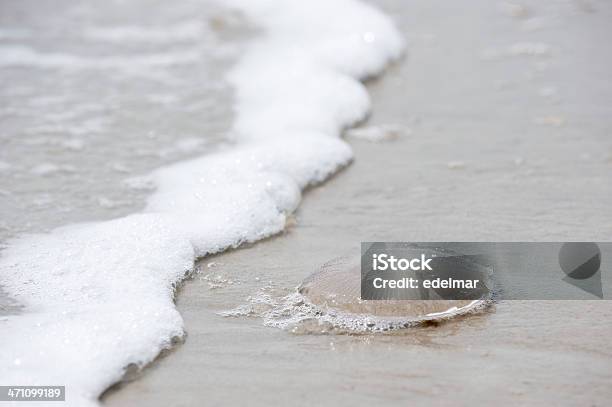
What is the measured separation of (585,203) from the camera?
348cm

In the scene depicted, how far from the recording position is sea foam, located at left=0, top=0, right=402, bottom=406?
2557 mm

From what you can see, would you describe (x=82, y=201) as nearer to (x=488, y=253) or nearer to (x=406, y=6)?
(x=488, y=253)

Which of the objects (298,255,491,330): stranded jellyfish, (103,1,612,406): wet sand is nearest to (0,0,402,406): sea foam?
(103,1,612,406): wet sand

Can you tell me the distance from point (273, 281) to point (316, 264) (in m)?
0.19

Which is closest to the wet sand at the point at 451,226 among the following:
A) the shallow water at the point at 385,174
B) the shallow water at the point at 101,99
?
the shallow water at the point at 385,174

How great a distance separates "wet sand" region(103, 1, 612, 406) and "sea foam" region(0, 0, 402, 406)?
95mm

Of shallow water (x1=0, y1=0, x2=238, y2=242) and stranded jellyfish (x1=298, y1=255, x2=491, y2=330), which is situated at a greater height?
shallow water (x1=0, y1=0, x2=238, y2=242)

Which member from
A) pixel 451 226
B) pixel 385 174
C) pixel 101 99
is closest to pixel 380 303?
pixel 451 226

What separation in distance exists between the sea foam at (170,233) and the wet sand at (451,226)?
95 millimetres

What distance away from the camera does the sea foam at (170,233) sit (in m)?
2.56

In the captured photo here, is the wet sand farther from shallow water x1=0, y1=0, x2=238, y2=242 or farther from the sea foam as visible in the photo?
shallow water x1=0, y1=0, x2=238, y2=242

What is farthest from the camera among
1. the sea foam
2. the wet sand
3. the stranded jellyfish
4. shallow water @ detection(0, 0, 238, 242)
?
shallow water @ detection(0, 0, 238, 242)

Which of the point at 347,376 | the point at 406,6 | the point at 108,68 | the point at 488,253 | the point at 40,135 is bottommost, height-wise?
the point at 347,376

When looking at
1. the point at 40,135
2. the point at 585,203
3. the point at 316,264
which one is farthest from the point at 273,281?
the point at 40,135
